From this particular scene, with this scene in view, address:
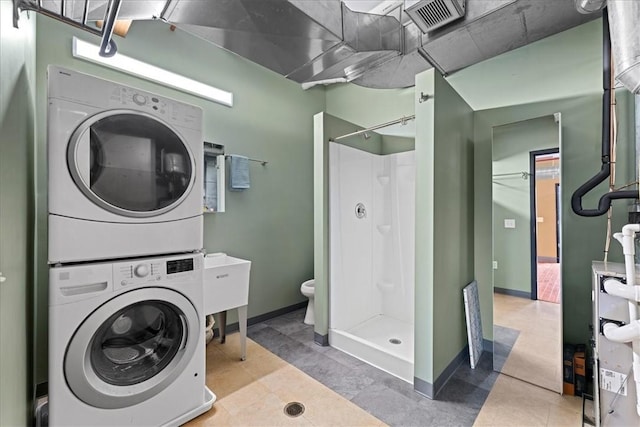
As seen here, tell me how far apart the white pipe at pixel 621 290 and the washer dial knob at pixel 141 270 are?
236 centimetres

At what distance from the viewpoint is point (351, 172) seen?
2.88 meters

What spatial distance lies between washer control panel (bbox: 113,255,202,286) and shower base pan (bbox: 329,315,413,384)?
58.6 inches

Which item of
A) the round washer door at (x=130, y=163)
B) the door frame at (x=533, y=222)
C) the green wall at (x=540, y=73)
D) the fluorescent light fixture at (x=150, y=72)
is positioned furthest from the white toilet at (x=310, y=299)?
the green wall at (x=540, y=73)

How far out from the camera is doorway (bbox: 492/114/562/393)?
212cm

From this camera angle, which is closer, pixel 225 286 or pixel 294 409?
pixel 294 409

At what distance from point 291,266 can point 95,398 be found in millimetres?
2282

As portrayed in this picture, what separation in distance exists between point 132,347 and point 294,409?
3.45 ft

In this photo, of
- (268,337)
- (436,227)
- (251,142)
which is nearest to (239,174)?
(251,142)

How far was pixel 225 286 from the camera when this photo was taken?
90.4 inches

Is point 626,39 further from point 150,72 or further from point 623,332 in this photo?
point 150,72

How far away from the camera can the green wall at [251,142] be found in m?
1.98

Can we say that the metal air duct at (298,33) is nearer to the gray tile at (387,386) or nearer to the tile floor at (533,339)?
the tile floor at (533,339)

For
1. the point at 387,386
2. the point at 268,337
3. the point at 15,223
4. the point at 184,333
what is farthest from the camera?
the point at 268,337

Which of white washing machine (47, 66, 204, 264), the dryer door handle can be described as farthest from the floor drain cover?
white washing machine (47, 66, 204, 264)
